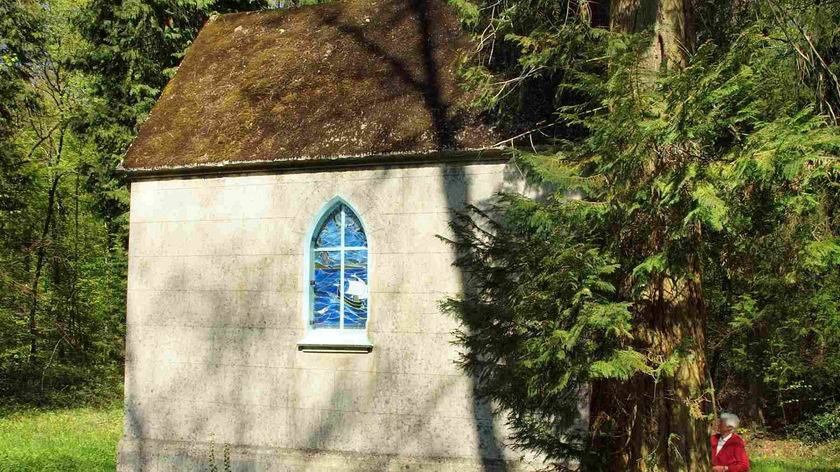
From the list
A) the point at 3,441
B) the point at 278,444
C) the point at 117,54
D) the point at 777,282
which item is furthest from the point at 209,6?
the point at 777,282

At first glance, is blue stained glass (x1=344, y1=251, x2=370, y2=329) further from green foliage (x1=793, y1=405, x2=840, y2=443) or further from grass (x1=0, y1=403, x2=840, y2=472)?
green foliage (x1=793, y1=405, x2=840, y2=443)

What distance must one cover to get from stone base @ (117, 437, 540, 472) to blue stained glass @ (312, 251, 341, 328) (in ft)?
5.59

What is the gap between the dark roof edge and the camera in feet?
37.1

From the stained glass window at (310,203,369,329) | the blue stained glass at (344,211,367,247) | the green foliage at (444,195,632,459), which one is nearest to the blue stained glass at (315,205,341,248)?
the stained glass window at (310,203,369,329)

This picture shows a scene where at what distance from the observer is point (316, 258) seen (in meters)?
12.5

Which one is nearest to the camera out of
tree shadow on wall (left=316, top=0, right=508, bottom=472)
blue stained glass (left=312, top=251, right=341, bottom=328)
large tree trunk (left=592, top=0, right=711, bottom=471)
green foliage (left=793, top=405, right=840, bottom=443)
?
large tree trunk (left=592, top=0, right=711, bottom=471)

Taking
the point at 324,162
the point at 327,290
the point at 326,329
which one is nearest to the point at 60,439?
the point at 326,329

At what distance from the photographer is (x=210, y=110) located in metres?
14.1

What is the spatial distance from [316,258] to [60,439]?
7691 millimetres

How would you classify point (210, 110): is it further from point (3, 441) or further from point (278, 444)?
point (3, 441)

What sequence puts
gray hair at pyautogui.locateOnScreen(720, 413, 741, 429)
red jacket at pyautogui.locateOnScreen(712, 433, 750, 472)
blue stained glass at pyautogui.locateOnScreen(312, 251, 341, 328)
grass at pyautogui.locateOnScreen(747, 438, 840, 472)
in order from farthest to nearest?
grass at pyautogui.locateOnScreen(747, 438, 840, 472), blue stained glass at pyautogui.locateOnScreen(312, 251, 341, 328), gray hair at pyautogui.locateOnScreen(720, 413, 741, 429), red jacket at pyautogui.locateOnScreen(712, 433, 750, 472)

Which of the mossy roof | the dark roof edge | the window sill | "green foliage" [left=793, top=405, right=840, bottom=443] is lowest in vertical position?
"green foliage" [left=793, top=405, right=840, bottom=443]

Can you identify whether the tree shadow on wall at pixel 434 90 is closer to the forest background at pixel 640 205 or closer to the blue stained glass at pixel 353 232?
the forest background at pixel 640 205

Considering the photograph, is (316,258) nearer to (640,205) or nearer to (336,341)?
(336,341)
